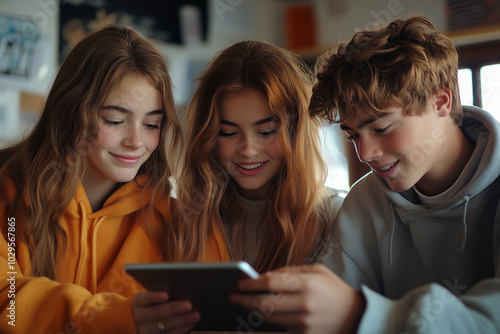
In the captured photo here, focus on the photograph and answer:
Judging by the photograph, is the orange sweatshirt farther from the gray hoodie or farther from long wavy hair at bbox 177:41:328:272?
the gray hoodie

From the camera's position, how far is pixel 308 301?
2.52 feet

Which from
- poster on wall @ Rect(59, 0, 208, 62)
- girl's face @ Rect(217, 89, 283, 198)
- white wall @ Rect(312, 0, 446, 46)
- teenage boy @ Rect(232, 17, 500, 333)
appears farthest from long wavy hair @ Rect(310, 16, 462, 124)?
poster on wall @ Rect(59, 0, 208, 62)

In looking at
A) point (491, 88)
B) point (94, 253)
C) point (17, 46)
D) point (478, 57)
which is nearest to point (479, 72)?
point (478, 57)

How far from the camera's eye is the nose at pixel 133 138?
4.49ft

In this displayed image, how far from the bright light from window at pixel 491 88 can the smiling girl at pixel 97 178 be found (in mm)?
1747

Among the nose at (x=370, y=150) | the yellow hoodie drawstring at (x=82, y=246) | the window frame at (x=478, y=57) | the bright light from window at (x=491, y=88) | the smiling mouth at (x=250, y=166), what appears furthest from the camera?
the window frame at (x=478, y=57)

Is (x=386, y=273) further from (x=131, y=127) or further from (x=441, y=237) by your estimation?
(x=131, y=127)

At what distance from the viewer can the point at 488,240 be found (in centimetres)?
111

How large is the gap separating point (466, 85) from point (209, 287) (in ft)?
8.28

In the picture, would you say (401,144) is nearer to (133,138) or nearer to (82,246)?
(133,138)

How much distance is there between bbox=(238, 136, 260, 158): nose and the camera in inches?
55.4

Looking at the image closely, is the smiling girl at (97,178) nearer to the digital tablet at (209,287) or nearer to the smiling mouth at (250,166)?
the smiling mouth at (250,166)

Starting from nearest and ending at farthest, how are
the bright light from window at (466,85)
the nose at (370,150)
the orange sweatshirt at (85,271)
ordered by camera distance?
the orange sweatshirt at (85,271) < the nose at (370,150) < the bright light from window at (466,85)

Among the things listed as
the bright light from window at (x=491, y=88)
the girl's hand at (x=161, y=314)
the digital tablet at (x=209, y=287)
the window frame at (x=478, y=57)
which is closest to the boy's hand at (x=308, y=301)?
the digital tablet at (x=209, y=287)
